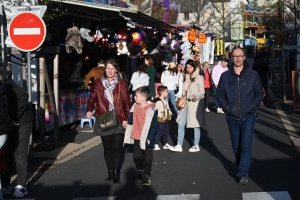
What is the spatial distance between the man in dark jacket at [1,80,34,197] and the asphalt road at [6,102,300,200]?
0.29 m

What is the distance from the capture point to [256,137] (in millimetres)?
12734

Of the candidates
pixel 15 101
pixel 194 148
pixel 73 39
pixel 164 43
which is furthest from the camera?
pixel 164 43

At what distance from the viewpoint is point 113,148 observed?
28.1 ft

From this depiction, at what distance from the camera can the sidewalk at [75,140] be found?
10719mm

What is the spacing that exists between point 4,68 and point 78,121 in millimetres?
6578

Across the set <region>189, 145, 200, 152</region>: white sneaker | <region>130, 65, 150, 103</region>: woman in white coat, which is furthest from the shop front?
<region>189, 145, 200, 152</region>: white sneaker

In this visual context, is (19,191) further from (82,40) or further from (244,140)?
(82,40)

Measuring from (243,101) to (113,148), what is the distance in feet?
6.59

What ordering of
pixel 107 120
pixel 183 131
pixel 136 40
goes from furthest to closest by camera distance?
1. pixel 136 40
2. pixel 183 131
3. pixel 107 120

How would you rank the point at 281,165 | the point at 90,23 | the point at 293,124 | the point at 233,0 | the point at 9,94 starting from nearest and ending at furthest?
1. the point at 9,94
2. the point at 281,165
3. the point at 293,124
4. the point at 90,23
5. the point at 233,0

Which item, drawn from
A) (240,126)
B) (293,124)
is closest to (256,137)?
(293,124)

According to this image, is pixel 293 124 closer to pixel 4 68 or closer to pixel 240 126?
pixel 240 126

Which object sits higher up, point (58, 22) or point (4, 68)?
point (58, 22)

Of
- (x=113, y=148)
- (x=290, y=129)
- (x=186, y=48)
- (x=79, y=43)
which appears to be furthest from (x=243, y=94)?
(x=186, y=48)
